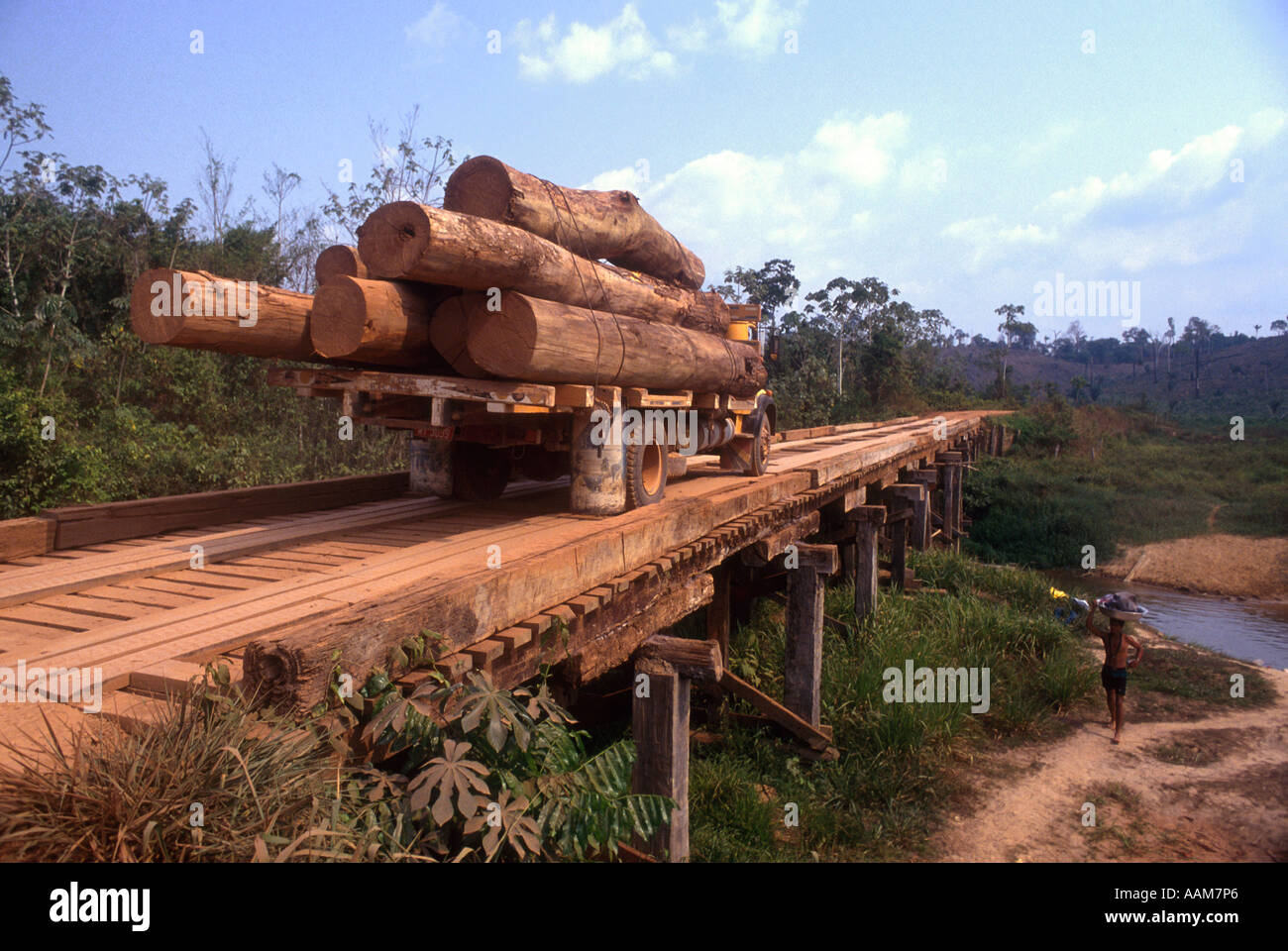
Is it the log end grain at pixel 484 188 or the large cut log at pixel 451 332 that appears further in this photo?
the log end grain at pixel 484 188

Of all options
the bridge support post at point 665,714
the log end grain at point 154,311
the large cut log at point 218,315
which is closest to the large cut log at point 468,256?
the large cut log at point 218,315

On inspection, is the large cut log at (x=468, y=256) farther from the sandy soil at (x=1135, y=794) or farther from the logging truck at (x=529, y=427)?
the sandy soil at (x=1135, y=794)

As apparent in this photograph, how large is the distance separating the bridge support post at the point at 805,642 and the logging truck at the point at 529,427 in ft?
5.33

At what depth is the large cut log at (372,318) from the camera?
458 cm

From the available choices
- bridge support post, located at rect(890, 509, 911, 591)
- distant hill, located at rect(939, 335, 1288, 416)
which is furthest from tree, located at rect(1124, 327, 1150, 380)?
bridge support post, located at rect(890, 509, 911, 591)

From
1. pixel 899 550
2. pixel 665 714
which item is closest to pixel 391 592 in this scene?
pixel 665 714

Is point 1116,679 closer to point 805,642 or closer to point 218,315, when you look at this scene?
point 805,642

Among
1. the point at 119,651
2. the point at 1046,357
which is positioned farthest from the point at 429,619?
the point at 1046,357

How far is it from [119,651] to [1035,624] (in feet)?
36.6

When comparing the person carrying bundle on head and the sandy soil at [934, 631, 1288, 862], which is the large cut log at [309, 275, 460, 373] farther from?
the person carrying bundle on head

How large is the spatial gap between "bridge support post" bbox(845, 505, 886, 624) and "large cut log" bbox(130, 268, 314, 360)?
7.24 metres

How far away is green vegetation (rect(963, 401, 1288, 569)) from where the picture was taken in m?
23.5

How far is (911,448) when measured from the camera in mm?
14695

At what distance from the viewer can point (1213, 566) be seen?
850 inches
